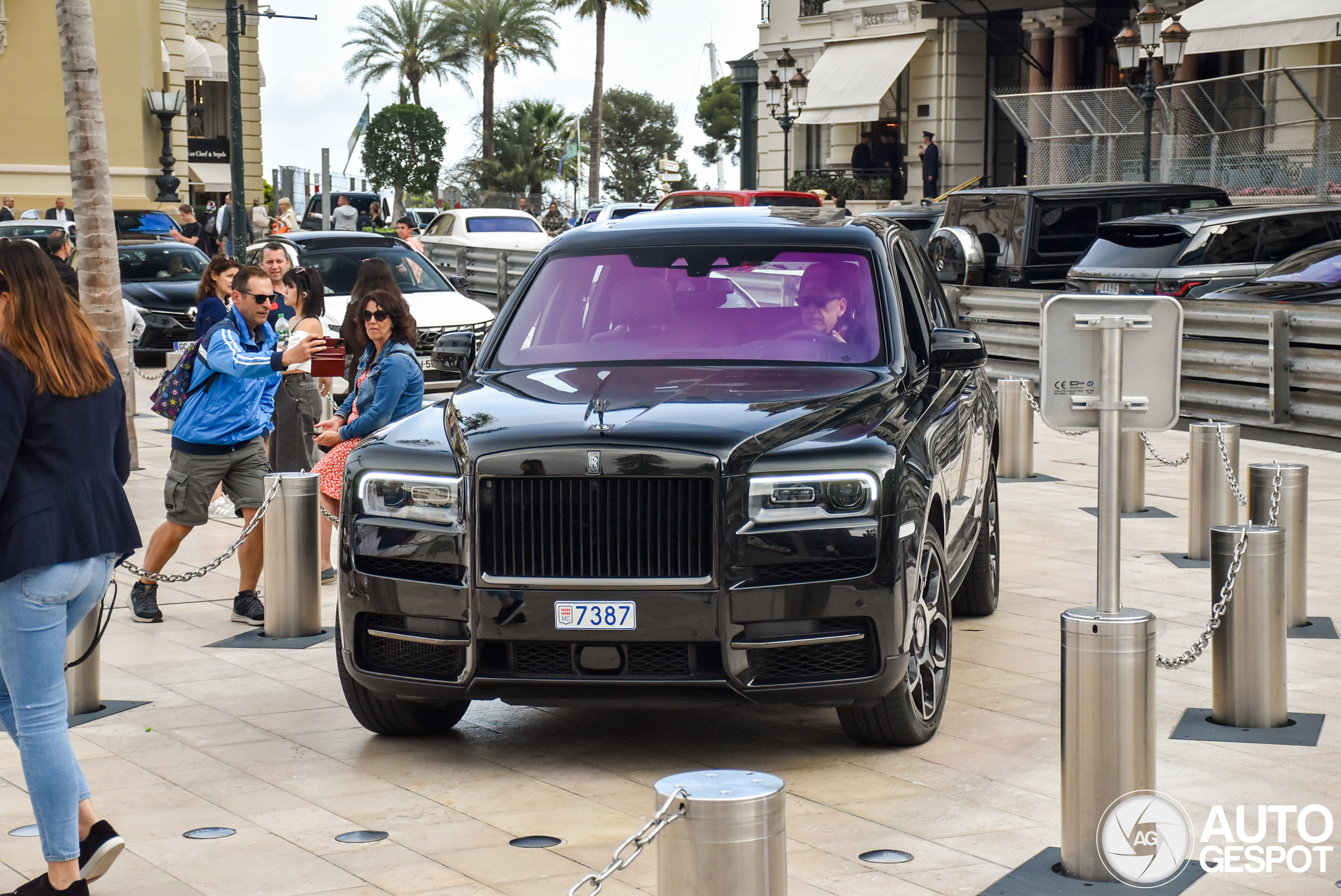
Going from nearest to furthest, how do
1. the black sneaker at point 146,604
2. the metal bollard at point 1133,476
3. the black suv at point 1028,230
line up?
the black sneaker at point 146,604
the metal bollard at point 1133,476
the black suv at point 1028,230

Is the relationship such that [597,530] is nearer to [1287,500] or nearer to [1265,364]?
[1287,500]

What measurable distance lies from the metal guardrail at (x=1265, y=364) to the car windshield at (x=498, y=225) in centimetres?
1887

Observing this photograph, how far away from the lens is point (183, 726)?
21.5 feet

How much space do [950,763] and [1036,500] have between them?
6.53 m

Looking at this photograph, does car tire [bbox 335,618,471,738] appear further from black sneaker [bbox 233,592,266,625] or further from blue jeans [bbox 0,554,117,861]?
black sneaker [bbox 233,592,266,625]

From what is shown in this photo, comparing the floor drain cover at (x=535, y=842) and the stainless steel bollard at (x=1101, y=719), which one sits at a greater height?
the stainless steel bollard at (x=1101, y=719)

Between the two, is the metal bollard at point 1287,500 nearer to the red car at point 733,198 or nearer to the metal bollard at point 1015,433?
the metal bollard at point 1015,433

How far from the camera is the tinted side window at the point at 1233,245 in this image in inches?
674

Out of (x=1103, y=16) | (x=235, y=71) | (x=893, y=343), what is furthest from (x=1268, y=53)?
(x=893, y=343)

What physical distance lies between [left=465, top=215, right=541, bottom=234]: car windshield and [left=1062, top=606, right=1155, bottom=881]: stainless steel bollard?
28730 millimetres

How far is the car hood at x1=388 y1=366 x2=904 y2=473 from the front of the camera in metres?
5.53

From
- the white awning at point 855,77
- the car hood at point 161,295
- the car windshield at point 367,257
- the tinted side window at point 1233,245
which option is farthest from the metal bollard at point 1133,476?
the white awning at point 855,77

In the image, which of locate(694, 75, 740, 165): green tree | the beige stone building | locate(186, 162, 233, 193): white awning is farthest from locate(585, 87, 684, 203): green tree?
the beige stone building

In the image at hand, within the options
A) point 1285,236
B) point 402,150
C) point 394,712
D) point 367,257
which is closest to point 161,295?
point 367,257
